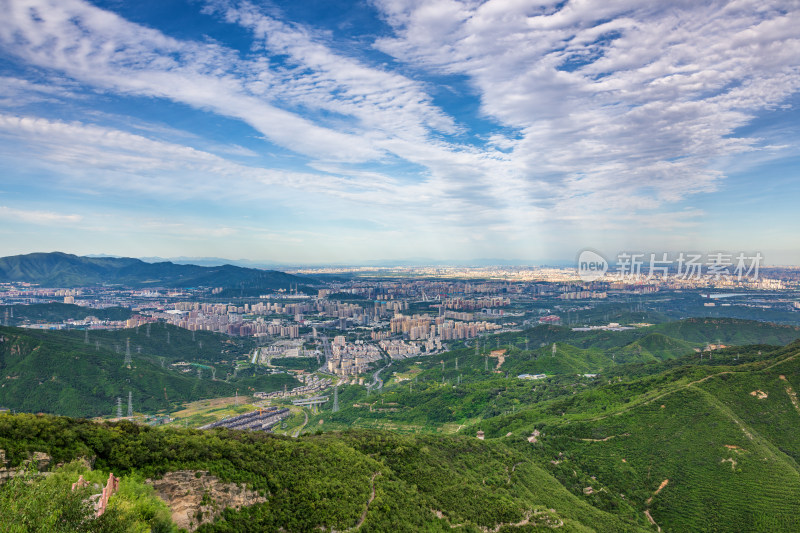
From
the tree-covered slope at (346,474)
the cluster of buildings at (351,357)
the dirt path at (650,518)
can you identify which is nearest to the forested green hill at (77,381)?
the cluster of buildings at (351,357)

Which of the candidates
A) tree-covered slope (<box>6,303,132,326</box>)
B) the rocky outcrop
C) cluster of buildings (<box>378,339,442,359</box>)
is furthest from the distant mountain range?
the rocky outcrop

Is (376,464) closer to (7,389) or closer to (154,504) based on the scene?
(154,504)

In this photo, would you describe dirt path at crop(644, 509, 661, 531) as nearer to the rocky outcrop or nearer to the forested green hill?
the rocky outcrop

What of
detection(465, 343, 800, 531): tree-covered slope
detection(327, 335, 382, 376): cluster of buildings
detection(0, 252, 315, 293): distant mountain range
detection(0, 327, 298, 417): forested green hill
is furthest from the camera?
detection(0, 252, 315, 293): distant mountain range

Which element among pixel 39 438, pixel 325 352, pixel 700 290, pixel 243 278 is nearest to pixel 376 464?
pixel 39 438

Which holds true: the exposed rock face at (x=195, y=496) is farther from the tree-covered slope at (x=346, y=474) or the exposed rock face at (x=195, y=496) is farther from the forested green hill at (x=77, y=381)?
the forested green hill at (x=77, y=381)
